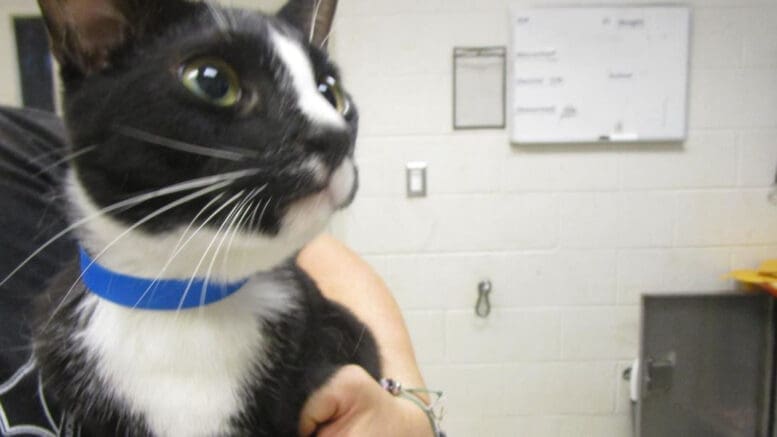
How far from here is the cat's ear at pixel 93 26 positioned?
383 mm

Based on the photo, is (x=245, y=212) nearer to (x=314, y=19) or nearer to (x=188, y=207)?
(x=188, y=207)

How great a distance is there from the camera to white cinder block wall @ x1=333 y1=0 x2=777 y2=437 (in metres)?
1.67

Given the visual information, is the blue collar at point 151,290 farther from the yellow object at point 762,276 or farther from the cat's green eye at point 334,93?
the yellow object at point 762,276

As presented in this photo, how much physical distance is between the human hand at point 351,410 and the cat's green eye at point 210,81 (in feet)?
0.85

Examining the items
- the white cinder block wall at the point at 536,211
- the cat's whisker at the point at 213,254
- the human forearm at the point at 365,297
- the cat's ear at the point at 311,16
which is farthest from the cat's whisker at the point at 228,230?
the white cinder block wall at the point at 536,211

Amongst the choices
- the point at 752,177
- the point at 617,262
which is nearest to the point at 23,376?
the point at 617,262

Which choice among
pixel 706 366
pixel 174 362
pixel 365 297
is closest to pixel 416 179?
pixel 365 297

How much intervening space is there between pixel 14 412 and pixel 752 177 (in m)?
1.92

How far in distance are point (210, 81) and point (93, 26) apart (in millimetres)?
91

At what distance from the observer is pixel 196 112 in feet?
1.24

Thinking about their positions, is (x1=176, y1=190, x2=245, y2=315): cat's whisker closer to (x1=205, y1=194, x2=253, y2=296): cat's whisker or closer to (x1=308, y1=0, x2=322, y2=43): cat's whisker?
(x1=205, y1=194, x2=253, y2=296): cat's whisker

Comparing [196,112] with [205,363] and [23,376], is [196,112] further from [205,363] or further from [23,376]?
[23,376]

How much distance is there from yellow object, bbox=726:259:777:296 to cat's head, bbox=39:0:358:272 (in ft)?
5.28

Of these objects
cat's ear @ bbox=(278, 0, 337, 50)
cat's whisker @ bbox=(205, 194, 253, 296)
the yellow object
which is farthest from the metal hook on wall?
cat's whisker @ bbox=(205, 194, 253, 296)
